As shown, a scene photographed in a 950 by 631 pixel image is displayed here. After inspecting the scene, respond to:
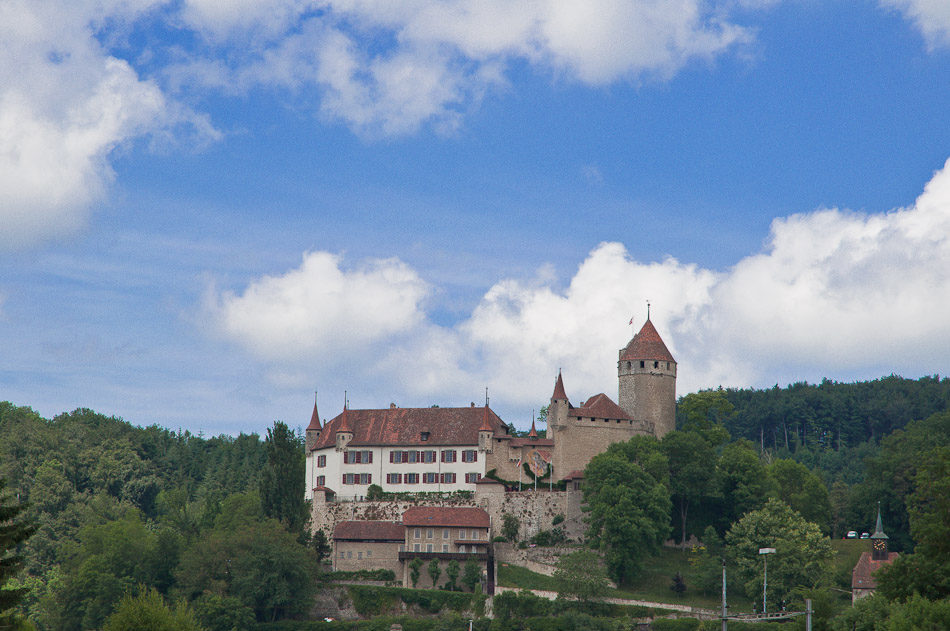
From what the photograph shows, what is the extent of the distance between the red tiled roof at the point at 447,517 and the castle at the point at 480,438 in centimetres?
458

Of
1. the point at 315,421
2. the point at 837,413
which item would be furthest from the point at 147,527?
the point at 837,413

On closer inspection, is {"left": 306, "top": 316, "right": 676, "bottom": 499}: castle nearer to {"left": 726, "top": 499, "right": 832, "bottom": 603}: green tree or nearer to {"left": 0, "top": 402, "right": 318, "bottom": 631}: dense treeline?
{"left": 0, "top": 402, "right": 318, "bottom": 631}: dense treeline

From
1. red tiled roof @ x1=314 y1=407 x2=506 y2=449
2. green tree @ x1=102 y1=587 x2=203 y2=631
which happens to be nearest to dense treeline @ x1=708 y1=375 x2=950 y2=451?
red tiled roof @ x1=314 y1=407 x2=506 y2=449

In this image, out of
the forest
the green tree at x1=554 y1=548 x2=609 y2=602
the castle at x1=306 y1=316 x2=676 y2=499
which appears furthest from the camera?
the castle at x1=306 y1=316 x2=676 y2=499

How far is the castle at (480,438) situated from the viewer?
330 ft

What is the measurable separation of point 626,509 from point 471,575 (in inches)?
500

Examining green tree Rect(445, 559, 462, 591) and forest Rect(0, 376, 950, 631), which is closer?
forest Rect(0, 376, 950, 631)

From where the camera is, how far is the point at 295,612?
9006cm

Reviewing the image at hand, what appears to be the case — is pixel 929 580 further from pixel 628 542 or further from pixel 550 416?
pixel 550 416

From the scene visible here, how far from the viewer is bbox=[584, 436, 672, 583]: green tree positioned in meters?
88.5

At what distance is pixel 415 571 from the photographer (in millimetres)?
92938

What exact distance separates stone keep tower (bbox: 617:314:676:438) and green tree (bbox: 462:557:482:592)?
20.0m

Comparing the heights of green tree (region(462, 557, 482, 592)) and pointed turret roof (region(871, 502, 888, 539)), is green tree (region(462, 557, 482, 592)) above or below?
below

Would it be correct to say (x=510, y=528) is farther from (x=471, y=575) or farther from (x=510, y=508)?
(x=471, y=575)
